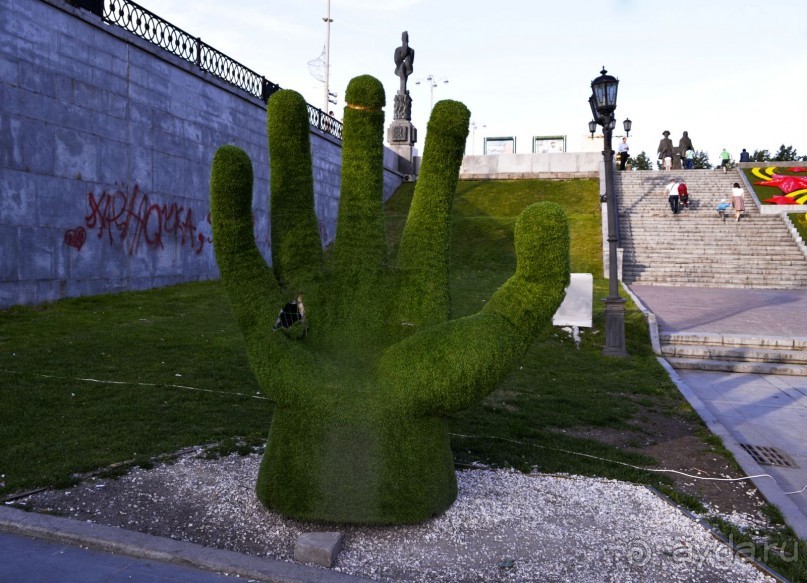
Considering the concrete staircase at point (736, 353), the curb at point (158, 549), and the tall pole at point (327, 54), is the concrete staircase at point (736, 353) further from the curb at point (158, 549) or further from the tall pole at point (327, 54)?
the tall pole at point (327, 54)

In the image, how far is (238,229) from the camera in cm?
393

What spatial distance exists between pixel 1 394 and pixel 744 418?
796cm

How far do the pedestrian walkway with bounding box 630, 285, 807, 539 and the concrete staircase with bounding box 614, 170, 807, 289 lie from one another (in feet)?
3.75

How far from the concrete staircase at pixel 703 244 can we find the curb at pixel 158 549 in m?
17.4

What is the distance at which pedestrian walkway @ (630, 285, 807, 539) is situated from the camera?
17.8 ft

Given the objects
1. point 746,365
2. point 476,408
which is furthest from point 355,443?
point 746,365

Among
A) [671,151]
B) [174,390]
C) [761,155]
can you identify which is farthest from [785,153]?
[174,390]

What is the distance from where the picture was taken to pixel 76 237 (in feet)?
38.5

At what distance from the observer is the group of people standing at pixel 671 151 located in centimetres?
3010

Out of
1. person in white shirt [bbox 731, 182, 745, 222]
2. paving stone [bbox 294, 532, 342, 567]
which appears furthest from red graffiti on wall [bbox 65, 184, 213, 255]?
person in white shirt [bbox 731, 182, 745, 222]

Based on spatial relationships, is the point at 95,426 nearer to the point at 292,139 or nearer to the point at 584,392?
the point at 292,139

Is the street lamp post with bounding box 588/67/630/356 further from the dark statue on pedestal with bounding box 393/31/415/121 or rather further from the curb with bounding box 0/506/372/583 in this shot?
the dark statue on pedestal with bounding box 393/31/415/121

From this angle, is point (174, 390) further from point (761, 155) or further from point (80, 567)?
point (761, 155)

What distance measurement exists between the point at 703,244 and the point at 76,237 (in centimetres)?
1813
